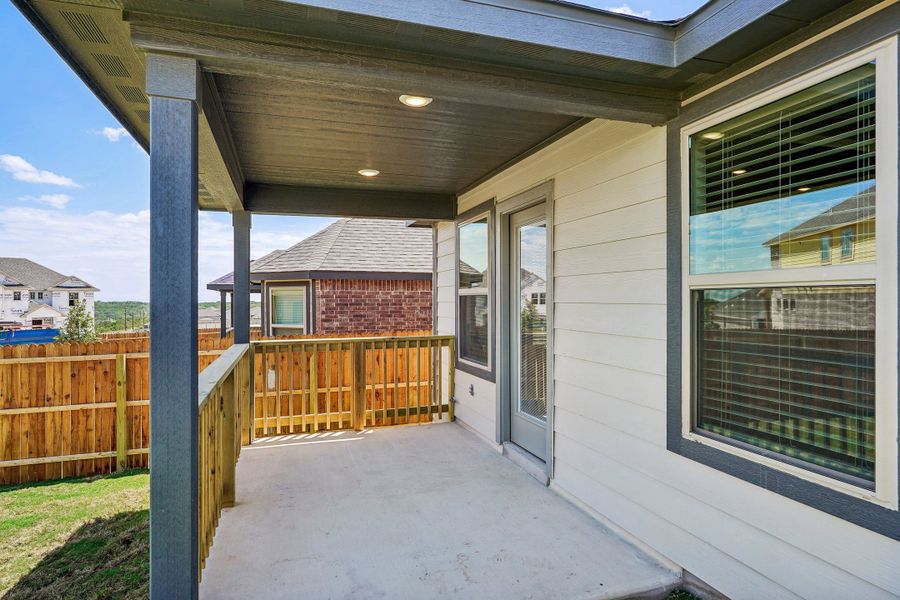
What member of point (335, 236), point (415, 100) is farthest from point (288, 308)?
A: point (415, 100)

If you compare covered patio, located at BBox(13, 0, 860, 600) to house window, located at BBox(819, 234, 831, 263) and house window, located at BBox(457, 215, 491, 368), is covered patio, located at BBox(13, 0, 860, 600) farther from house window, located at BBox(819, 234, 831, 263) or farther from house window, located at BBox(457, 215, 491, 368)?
house window, located at BBox(457, 215, 491, 368)

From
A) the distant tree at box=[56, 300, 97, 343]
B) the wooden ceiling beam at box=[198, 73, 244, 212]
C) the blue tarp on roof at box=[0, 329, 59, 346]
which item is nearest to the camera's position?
the wooden ceiling beam at box=[198, 73, 244, 212]

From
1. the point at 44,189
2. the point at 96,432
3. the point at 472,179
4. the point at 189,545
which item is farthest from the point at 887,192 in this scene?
the point at 44,189

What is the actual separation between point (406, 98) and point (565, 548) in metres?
2.67

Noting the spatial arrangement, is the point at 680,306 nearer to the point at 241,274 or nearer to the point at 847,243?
the point at 847,243

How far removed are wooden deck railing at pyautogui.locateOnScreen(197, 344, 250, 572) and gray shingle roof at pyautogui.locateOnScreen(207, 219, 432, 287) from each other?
5.51 m

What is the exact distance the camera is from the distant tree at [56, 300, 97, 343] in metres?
10.8

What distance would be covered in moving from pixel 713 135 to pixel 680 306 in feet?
2.71

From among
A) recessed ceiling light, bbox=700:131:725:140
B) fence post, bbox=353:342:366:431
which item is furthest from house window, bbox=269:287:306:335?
recessed ceiling light, bbox=700:131:725:140

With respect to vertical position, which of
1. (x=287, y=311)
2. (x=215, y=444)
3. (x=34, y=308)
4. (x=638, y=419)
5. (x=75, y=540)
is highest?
(x=287, y=311)

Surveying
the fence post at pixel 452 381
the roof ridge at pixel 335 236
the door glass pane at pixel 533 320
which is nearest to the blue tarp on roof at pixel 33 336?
the roof ridge at pixel 335 236

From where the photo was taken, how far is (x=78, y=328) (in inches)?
446

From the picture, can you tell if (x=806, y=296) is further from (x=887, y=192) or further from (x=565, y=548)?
(x=565, y=548)

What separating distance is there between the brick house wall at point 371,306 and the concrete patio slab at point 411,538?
17.1 feet
